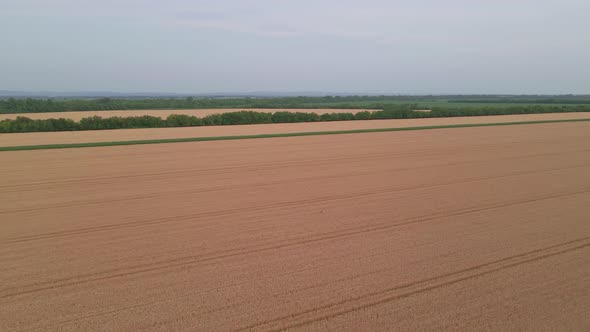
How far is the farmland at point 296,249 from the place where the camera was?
5.79m

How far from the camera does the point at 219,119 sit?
44656 mm

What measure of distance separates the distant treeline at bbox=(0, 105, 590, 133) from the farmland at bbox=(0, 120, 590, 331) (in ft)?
70.9

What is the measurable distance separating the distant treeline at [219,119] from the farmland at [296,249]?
851 inches

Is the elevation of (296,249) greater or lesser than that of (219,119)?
lesser

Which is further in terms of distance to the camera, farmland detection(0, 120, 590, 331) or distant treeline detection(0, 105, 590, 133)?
distant treeline detection(0, 105, 590, 133)

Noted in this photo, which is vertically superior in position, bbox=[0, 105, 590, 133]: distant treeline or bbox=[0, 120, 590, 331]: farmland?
bbox=[0, 105, 590, 133]: distant treeline

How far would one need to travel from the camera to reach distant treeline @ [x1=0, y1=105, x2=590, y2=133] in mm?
36281

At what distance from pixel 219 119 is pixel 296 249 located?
1491 inches

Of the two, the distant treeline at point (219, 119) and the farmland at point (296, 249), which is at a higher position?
the distant treeline at point (219, 119)

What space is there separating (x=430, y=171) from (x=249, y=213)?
28.8 feet

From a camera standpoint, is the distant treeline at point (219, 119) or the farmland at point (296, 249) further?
the distant treeline at point (219, 119)

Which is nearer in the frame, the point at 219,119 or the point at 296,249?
the point at 296,249

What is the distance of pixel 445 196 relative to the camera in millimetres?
12336

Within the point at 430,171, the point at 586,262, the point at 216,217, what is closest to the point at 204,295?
the point at 216,217
